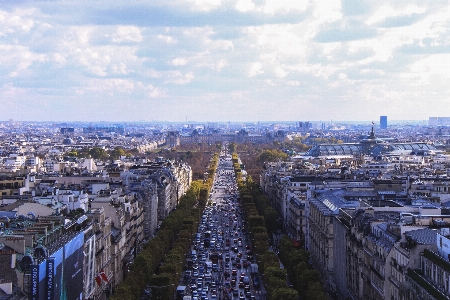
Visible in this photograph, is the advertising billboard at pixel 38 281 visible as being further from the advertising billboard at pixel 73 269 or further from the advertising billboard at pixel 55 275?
the advertising billboard at pixel 73 269

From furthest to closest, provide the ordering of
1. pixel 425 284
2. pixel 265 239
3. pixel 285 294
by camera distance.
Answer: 1. pixel 265 239
2. pixel 285 294
3. pixel 425 284

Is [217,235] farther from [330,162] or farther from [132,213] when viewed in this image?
[330,162]

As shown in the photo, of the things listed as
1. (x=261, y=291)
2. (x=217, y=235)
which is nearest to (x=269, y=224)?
(x=217, y=235)

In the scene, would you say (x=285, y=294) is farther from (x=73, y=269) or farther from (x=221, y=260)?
(x=221, y=260)

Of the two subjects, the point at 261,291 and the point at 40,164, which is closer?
the point at 261,291

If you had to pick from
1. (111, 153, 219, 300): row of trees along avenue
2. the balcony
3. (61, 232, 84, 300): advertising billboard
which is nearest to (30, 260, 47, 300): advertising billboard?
(61, 232, 84, 300): advertising billboard

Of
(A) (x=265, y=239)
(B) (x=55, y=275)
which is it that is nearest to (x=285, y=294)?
(B) (x=55, y=275)
